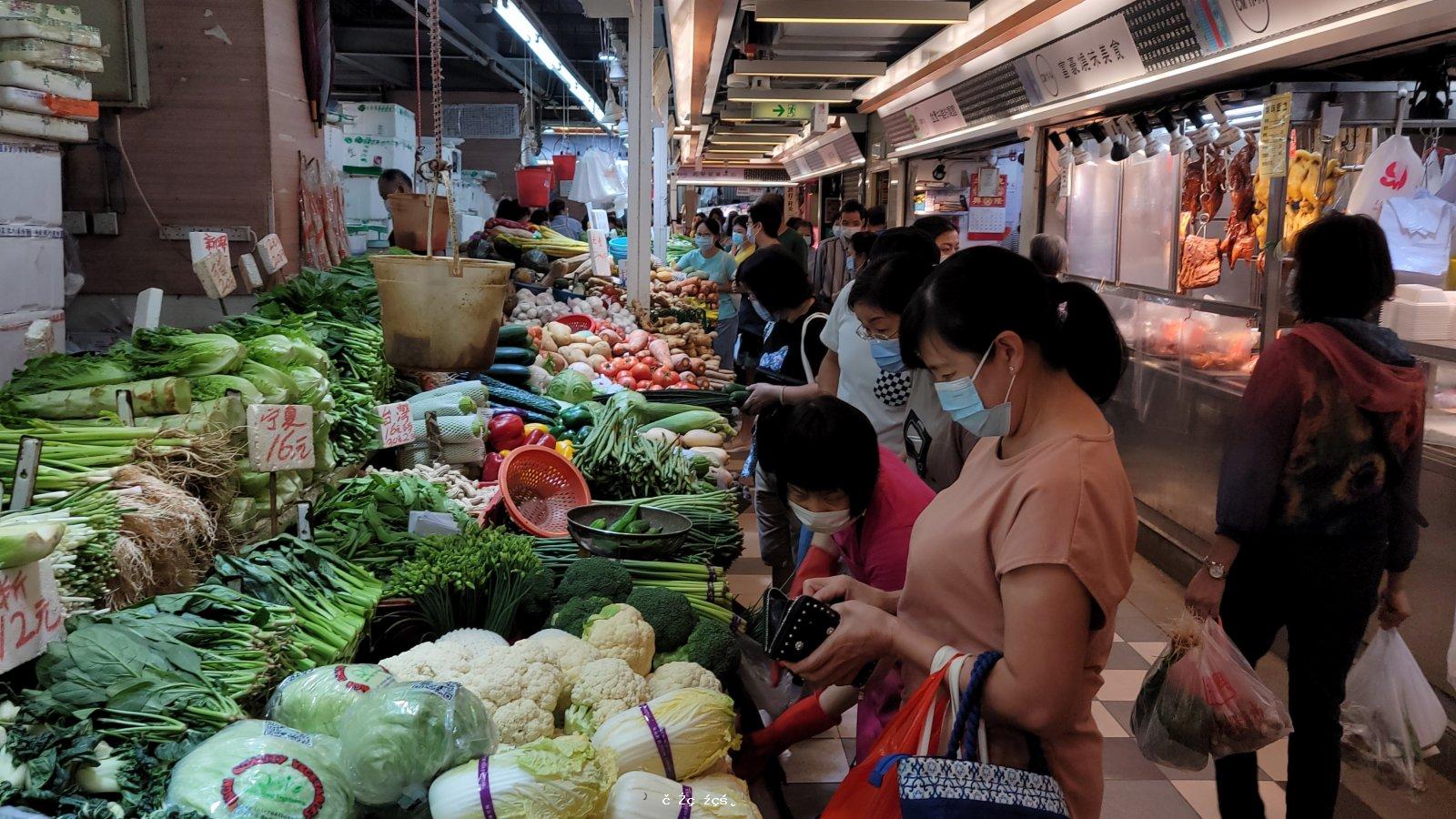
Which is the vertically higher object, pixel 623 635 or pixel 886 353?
pixel 886 353

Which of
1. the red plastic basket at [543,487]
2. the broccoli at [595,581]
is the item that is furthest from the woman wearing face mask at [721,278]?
the broccoli at [595,581]

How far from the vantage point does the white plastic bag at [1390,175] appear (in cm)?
404

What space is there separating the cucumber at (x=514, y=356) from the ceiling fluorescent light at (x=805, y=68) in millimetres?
3900

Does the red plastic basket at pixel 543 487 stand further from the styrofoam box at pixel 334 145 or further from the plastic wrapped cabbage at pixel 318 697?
the styrofoam box at pixel 334 145

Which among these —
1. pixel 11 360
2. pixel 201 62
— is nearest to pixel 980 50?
pixel 201 62

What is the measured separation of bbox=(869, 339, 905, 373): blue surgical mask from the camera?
323 centimetres

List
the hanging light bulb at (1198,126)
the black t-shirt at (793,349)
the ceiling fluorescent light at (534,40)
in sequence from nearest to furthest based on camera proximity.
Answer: the black t-shirt at (793,349) < the hanging light bulb at (1198,126) < the ceiling fluorescent light at (534,40)

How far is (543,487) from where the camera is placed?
413cm

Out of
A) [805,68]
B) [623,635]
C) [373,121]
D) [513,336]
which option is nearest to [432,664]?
[623,635]

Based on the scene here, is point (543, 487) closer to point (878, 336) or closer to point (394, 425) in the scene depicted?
point (394, 425)

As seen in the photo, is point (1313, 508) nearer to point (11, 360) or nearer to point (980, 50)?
point (11, 360)

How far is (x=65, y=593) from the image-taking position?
1.99 meters

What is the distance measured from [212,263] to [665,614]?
94.6 inches

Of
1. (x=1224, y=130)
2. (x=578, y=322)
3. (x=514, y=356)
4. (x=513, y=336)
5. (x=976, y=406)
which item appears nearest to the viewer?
(x=976, y=406)
